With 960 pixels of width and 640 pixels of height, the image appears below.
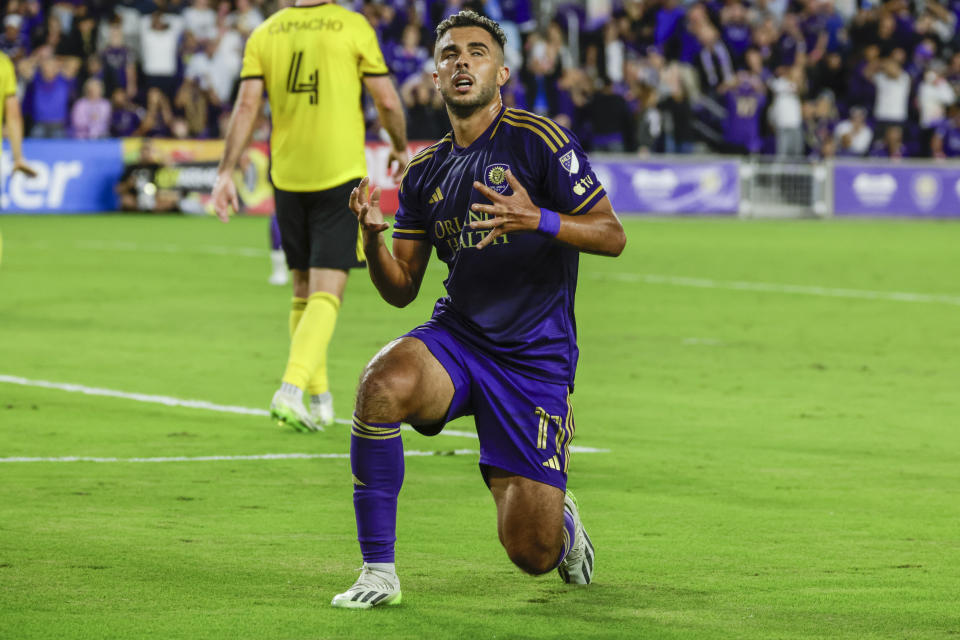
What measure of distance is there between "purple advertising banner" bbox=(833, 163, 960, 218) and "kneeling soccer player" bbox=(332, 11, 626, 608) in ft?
84.5

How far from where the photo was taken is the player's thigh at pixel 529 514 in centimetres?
529

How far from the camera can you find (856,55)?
33562mm

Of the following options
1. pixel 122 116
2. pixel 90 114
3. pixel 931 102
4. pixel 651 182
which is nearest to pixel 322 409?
Result: pixel 90 114

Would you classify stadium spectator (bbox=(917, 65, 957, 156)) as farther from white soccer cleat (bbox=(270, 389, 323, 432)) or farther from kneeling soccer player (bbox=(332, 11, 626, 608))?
kneeling soccer player (bbox=(332, 11, 626, 608))

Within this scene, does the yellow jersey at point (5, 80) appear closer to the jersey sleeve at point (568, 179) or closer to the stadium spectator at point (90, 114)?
the jersey sleeve at point (568, 179)

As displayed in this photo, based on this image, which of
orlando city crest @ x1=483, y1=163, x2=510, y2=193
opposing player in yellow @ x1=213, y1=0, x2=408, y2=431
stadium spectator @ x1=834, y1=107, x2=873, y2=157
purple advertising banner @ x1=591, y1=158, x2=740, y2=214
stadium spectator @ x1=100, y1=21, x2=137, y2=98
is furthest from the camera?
stadium spectator @ x1=834, y1=107, x2=873, y2=157

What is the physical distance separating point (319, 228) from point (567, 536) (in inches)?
153

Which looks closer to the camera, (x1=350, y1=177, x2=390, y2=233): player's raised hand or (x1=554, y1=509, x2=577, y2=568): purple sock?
(x1=350, y1=177, x2=390, y2=233): player's raised hand

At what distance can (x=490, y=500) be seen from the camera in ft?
22.7

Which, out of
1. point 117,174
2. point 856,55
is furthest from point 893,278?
point 856,55

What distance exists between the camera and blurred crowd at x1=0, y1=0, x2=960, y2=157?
92.3 feet

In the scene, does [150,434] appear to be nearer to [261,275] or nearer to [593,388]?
[593,388]

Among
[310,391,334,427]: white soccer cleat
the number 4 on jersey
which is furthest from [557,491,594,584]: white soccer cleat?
the number 4 on jersey

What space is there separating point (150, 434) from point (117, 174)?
19584mm
